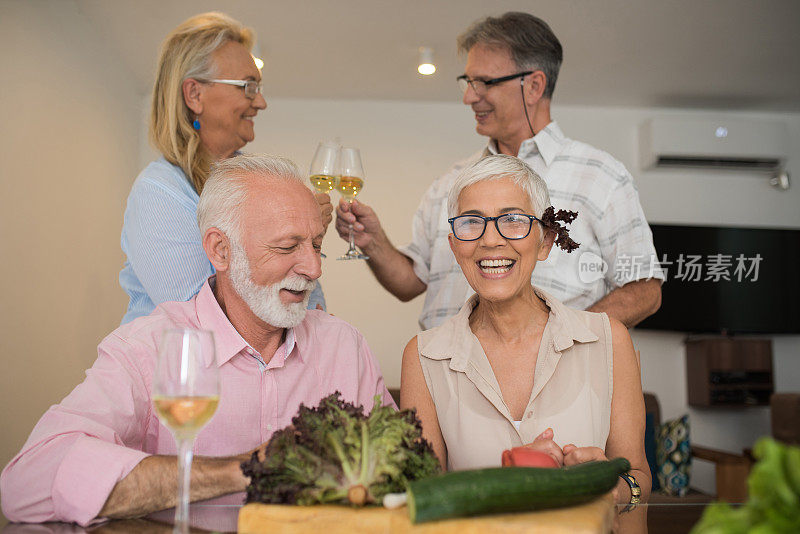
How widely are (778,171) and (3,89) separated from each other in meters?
5.72

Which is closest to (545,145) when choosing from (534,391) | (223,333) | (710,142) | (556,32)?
(534,391)

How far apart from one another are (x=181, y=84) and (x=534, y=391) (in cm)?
156

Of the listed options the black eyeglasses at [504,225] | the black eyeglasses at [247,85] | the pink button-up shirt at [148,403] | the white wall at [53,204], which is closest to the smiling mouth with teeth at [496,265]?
the black eyeglasses at [504,225]

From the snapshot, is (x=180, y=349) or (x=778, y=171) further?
(x=778, y=171)

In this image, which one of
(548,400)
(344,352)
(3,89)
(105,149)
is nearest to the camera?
(548,400)

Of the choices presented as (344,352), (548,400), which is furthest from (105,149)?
(548,400)

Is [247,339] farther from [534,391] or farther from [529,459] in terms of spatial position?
[529,459]

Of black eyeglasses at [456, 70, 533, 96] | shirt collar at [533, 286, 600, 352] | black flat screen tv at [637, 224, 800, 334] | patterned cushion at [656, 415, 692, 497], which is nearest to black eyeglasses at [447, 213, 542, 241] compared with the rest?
shirt collar at [533, 286, 600, 352]

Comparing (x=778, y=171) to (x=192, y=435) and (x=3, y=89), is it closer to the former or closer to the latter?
(x=3, y=89)

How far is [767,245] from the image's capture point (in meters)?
5.77

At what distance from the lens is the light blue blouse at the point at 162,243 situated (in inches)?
79.3

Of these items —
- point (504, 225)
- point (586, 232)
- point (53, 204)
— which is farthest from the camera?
point (53, 204)

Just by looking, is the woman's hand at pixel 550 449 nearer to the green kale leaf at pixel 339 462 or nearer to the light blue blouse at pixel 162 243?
the green kale leaf at pixel 339 462

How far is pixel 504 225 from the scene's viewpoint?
1869 mm
